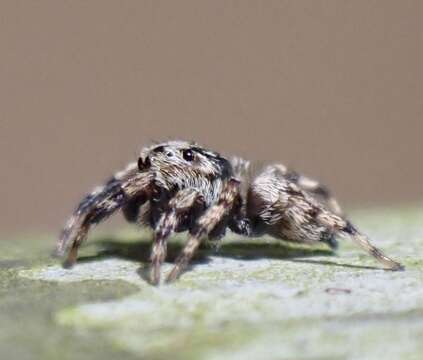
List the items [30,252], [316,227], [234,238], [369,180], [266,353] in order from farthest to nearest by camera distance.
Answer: [369,180] < [234,238] < [30,252] < [316,227] < [266,353]

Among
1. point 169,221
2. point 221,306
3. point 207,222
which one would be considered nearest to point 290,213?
point 207,222

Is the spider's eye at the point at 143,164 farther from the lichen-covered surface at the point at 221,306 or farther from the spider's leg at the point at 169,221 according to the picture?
the lichen-covered surface at the point at 221,306

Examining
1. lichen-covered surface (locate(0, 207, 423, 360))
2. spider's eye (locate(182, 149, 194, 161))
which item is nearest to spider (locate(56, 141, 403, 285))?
spider's eye (locate(182, 149, 194, 161))

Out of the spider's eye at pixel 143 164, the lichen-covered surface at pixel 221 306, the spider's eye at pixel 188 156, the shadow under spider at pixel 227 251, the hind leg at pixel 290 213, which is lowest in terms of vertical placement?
the lichen-covered surface at pixel 221 306

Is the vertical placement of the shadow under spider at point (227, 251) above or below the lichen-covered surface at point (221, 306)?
above

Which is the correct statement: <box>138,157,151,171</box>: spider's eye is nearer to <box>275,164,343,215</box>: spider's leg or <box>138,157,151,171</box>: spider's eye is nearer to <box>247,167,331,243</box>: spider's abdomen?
<box>247,167,331,243</box>: spider's abdomen

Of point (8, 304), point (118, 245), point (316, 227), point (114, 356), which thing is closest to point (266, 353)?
point (114, 356)

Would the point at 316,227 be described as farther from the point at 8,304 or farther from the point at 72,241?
the point at 8,304

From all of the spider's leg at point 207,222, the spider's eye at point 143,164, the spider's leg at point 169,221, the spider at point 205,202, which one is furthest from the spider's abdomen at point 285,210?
the spider's eye at point 143,164
